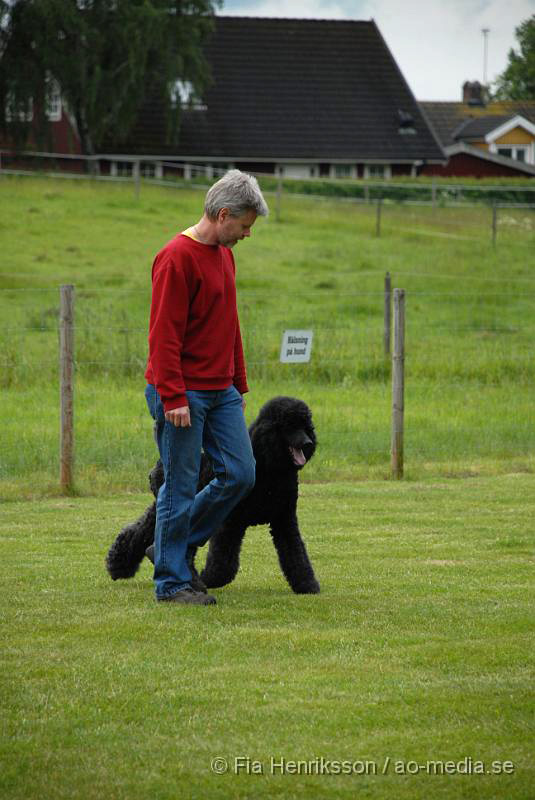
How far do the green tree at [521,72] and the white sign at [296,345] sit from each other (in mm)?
80916

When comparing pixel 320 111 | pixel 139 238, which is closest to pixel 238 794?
pixel 139 238

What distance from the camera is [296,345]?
Answer: 37.1 feet

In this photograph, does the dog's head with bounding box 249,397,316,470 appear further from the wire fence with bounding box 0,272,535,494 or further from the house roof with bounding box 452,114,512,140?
the house roof with bounding box 452,114,512,140

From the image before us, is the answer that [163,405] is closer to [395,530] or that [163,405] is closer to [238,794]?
[238,794]

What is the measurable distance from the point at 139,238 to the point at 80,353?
519 inches

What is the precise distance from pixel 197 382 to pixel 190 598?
1.10 m

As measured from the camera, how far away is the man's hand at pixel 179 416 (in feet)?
19.8

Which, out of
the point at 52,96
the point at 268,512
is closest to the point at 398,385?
the point at 268,512

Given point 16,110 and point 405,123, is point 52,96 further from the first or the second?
point 405,123

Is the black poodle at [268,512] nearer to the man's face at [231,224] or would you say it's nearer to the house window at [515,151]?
the man's face at [231,224]

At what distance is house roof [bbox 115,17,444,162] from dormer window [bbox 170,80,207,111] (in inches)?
75.7

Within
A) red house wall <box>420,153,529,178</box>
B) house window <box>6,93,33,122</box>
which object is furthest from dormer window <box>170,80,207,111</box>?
red house wall <box>420,153,529,178</box>

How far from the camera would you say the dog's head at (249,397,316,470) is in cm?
654

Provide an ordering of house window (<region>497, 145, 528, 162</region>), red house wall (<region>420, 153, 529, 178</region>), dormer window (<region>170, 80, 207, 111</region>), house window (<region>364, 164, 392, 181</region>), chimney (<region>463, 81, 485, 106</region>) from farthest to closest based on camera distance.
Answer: chimney (<region>463, 81, 485, 106</region>)
house window (<region>497, 145, 528, 162</region>)
red house wall (<region>420, 153, 529, 178</region>)
house window (<region>364, 164, 392, 181</region>)
dormer window (<region>170, 80, 207, 111</region>)
